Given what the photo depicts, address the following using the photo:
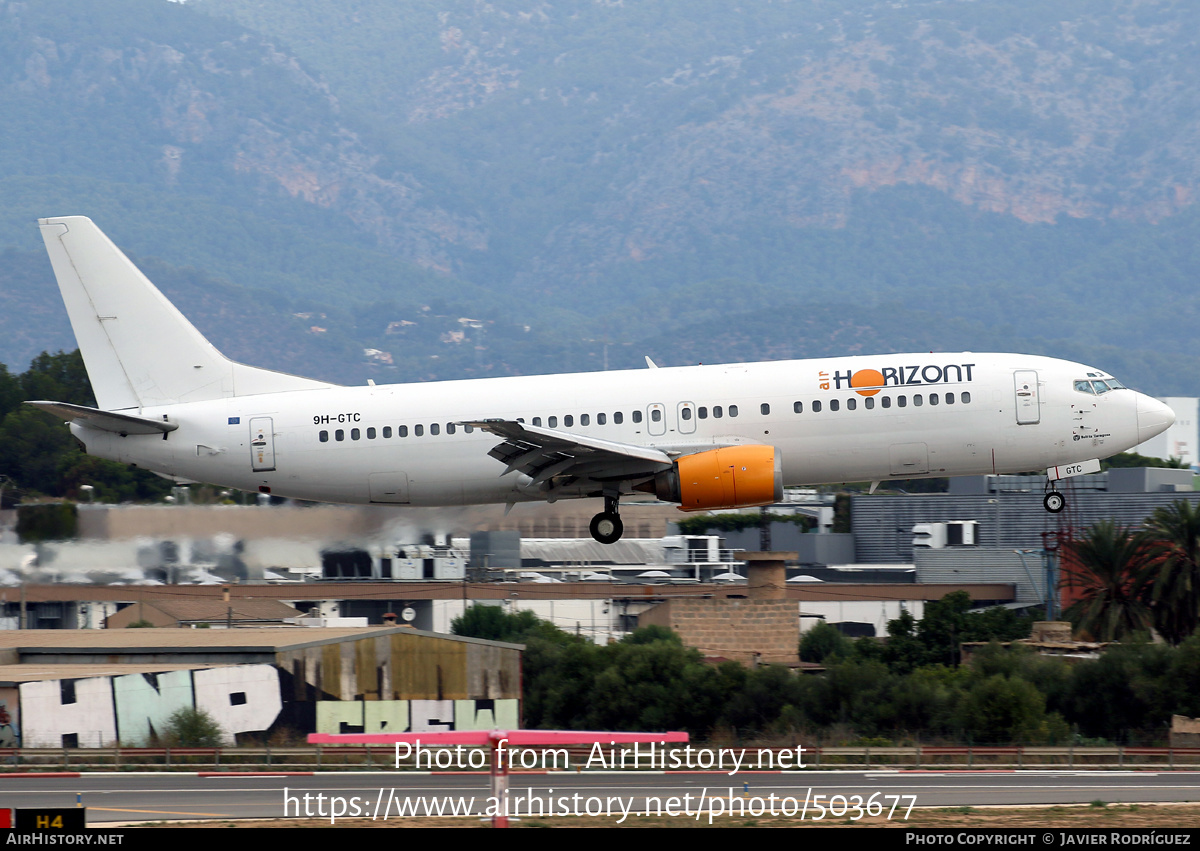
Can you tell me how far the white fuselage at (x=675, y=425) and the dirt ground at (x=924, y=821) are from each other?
8.64m

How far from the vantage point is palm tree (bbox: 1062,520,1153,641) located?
74.0 meters

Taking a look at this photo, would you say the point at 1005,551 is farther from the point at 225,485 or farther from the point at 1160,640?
the point at 225,485

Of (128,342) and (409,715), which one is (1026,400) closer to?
(128,342)

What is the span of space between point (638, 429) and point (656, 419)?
49cm

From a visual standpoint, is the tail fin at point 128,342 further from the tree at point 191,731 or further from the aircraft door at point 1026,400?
the aircraft door at point 1026,400

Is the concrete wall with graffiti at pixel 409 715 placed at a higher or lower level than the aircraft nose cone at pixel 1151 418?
lower

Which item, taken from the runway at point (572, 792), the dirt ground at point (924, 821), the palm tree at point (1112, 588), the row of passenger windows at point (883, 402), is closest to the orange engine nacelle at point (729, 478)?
the row of passenger windows at point (883, 402)

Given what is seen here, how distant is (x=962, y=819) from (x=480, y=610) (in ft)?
171

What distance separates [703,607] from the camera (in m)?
77.5

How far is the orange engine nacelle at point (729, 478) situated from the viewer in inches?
1305

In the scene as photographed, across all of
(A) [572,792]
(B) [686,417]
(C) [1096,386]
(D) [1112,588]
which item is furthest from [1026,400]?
(D) [1112,588]

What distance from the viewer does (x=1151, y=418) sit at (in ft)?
116

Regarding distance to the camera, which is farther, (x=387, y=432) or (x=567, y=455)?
(x=387, y=432)
